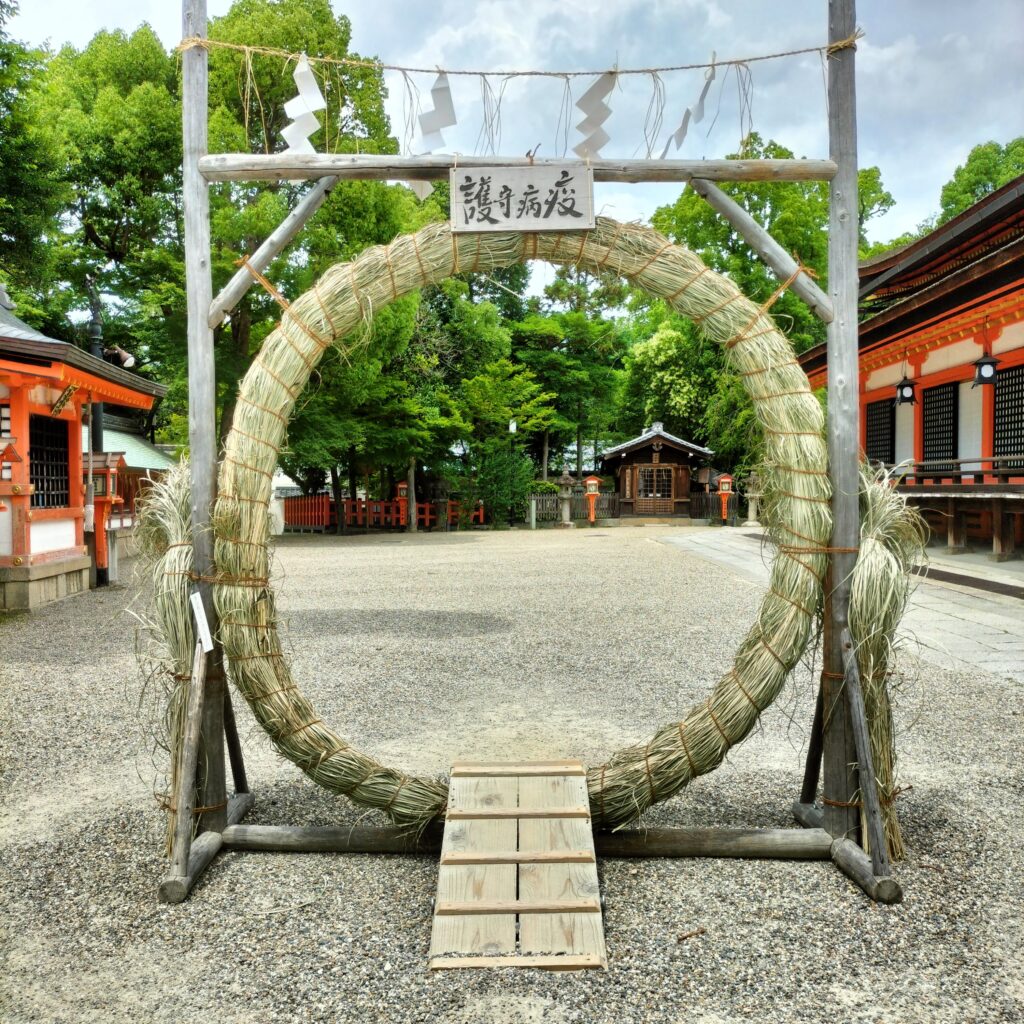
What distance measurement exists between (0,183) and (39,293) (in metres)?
8.40

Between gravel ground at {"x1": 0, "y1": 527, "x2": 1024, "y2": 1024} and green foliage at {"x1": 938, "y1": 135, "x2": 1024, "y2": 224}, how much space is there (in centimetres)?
2678

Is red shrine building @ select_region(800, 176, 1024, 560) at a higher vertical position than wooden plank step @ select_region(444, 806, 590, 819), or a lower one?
higher

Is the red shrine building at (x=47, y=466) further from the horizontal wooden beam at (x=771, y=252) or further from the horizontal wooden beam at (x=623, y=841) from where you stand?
the horizontal wooden beam at (x=771, y=252)

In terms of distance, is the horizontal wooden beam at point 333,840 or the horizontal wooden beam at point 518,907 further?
the horizontal wooden beam at point 333,840

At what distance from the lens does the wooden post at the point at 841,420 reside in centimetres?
300

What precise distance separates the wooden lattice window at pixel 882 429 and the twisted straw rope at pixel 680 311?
1284 centimetres

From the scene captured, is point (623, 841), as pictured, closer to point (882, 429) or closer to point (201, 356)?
point (201, 356)

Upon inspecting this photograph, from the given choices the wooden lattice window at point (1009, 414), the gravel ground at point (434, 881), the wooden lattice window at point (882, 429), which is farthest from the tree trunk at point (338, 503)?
the gravel ground at point (434, 881)

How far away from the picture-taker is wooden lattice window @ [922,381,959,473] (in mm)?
12747

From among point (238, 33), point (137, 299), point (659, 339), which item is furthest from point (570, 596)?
point (659, 339)

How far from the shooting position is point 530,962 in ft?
7.81

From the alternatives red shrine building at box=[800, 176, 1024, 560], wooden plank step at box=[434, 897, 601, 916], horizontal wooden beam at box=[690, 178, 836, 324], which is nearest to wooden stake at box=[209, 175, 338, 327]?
horizontal wooden beam at box=[690, 178, 836, 324]

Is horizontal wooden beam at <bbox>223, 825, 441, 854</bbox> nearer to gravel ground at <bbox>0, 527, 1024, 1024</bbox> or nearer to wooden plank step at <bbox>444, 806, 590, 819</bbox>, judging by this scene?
gravel ground at <bbox>0, 527, 1024, 1024</bbox>

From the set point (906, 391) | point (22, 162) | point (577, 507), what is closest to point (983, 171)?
point (577, 507)
